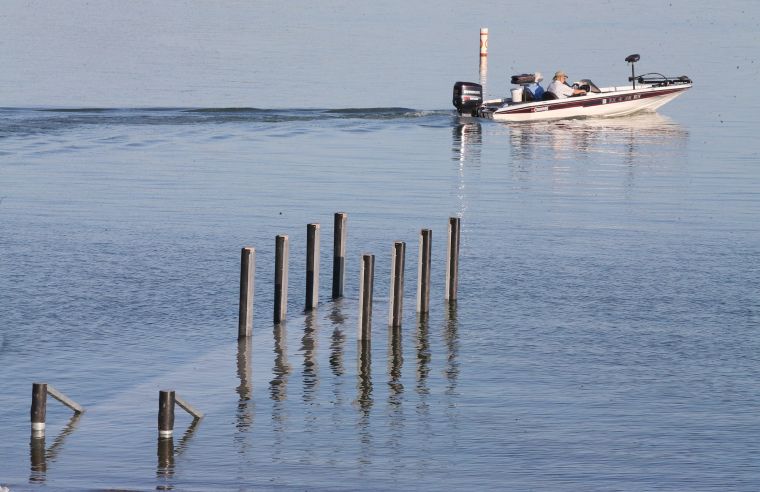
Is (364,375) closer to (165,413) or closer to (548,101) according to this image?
(165,413)

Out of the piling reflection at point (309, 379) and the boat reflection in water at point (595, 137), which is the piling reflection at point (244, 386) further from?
the boat reflection in water at point (595, 137)

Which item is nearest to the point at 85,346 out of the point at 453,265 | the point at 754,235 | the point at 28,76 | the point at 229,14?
the point at 453,265

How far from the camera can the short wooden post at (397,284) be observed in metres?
22.0

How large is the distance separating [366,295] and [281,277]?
1.82 meters

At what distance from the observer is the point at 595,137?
50.3 meters

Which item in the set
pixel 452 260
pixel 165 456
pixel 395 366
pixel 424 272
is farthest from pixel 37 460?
pixel 452 260

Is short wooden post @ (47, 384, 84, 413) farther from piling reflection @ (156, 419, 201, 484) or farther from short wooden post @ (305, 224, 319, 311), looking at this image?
short wooden post @ (305, 224, 319, 311)

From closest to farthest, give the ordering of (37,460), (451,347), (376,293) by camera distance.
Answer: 1. (37,460)
2. (451,347)
3. (376,293)

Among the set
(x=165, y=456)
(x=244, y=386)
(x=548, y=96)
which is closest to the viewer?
(x=165, y=456)

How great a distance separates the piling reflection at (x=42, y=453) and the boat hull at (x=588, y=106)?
117ft

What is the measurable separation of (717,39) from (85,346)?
251ft

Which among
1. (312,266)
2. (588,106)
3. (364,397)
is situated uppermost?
(588,106)

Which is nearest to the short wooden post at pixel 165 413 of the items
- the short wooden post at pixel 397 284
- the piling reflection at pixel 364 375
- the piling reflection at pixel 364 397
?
the piling reflection at pixel 364 397

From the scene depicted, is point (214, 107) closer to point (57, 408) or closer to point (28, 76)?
point (28, 76)
